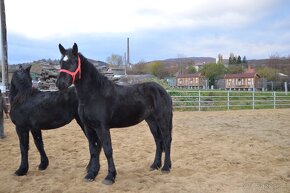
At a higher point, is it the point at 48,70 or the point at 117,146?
the point at 48,70

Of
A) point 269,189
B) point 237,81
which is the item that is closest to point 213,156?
point 269,189

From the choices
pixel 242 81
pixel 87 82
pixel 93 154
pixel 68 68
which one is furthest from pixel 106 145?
pixel 242 81

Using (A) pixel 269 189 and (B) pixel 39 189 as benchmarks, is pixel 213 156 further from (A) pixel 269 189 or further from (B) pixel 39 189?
(B) pixel 39 189

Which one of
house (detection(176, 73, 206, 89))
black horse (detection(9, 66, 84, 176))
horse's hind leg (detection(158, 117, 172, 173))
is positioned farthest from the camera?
house (detection(176, 73, 206, 89))

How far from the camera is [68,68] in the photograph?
409cm

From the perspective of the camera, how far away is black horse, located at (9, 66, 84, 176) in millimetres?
4809

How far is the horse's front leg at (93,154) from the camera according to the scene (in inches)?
178

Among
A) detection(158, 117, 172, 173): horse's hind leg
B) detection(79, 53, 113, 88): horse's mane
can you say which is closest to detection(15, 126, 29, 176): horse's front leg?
detection(79, 53, 113, 88): horse's mane

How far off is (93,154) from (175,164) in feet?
5.23

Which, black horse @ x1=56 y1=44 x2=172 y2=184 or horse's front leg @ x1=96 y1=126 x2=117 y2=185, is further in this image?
horse's front leg @ x1=96 y1=126 x2=117 y2=185

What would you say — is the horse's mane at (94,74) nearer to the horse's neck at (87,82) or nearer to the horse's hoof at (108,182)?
the horse's neck at (87,82)

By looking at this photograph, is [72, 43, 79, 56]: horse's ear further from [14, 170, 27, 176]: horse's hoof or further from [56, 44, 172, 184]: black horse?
[14, 170, 27, 176]: horse's hoof

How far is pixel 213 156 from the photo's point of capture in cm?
593

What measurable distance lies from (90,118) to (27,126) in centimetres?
129
